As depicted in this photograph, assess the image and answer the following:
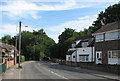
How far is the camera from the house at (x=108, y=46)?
2928 centimetres

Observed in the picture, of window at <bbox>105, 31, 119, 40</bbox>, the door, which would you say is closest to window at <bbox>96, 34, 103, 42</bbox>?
window at <bbox>105, 31, 119, 40</bbox>

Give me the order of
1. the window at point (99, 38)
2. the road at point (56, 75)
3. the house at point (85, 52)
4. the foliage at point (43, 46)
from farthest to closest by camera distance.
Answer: the foliage at point (43, 46) < the house at point (85, 52) < the window at point (99, 38) < the road at point (56, 75)

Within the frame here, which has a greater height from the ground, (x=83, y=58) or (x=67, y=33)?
(x=67, y=33)

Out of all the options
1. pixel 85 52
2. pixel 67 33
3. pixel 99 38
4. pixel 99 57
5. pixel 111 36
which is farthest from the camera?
pixel 67 33

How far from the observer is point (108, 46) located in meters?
31.0

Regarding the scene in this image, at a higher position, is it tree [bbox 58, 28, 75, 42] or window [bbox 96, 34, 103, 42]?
tree [bbox 58, 28, 75, 42]

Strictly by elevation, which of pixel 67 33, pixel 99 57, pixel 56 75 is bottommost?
pixel 56 75

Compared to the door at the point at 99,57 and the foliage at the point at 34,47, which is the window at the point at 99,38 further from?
the foliage at the point at 34,47

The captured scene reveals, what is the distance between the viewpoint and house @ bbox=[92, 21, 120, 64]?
29.3 m

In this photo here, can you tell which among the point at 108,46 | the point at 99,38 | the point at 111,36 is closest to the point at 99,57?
the point at 99,38

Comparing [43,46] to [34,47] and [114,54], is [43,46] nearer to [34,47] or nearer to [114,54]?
[34,47]

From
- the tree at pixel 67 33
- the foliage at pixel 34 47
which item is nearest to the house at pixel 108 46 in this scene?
the tree at pixel 67 33

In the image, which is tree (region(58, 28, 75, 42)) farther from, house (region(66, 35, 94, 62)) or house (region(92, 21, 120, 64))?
house (region(92, 21, 120, 64))

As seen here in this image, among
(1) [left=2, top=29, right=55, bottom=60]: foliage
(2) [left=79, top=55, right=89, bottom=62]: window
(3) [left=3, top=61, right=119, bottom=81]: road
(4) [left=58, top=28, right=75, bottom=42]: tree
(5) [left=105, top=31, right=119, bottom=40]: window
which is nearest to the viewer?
(3) [left=3, top=61, right=119, bottom=81]: road
